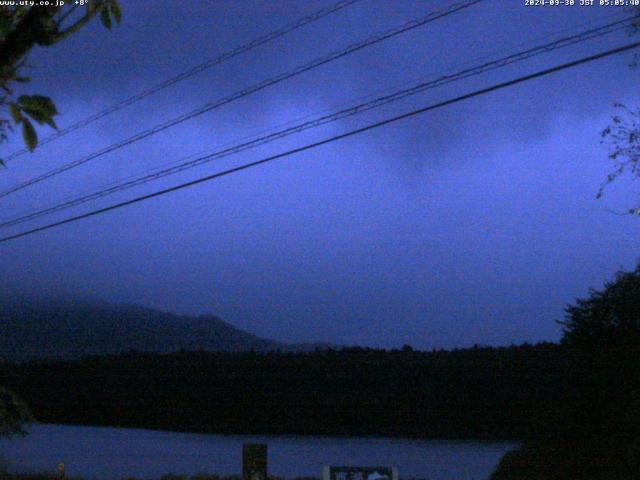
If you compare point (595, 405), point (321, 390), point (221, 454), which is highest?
point (321, 390)

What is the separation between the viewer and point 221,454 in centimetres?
2520

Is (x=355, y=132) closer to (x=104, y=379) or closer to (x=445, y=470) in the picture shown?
(x=445, y=470)

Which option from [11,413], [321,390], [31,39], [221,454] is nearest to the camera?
[31,39]

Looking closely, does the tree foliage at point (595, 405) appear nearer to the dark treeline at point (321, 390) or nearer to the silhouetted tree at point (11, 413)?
the silhouetted tree at point (11, 413)

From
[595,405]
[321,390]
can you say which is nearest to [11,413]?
[595,405]

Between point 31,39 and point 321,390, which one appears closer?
point 31,39

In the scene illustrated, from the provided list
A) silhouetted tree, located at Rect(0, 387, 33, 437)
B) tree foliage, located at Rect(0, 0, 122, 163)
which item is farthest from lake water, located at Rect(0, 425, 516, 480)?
tree foliage, located at Rect(0, 0, 122, 163)

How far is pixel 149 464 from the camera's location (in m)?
22.7

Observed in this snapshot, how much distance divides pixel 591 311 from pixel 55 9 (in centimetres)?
1209

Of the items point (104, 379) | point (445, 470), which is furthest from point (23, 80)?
point (104, 379)

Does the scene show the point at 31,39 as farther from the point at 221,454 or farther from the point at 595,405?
the point at 221,454

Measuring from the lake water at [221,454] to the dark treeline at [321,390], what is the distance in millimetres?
2018

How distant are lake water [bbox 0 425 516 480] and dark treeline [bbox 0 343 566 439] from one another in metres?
2.02

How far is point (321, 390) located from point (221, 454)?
8.85 meters
